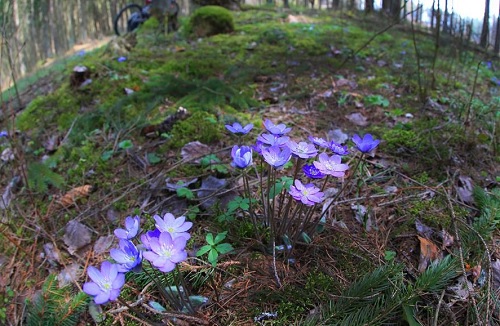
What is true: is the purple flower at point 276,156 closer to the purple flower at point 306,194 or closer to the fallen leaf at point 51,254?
the purple flower at point 306,194

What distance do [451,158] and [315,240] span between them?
1.27m

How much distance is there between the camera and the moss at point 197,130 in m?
2.73

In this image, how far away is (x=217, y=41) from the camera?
6.24 meters

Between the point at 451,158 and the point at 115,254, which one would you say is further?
the point at 451,158

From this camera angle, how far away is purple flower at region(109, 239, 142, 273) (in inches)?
42.6

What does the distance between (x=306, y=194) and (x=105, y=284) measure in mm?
746

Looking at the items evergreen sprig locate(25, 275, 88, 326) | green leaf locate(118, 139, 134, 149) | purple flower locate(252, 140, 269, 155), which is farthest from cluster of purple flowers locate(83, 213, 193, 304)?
green leaf locate(118, 139, 134, 149)

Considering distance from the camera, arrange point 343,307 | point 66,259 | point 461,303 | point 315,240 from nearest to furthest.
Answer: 1. point 343,307
2. point 461,303
3. point 315,240
4. point 66,259

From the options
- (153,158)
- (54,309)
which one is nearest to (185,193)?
(153,158)

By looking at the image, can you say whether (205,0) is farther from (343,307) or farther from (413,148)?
(343,307)

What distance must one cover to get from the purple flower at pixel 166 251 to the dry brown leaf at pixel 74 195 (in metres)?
1.58

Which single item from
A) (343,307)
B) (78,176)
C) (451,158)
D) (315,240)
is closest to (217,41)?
(78,176)

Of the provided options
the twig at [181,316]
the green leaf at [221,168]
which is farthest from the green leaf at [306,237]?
the green leaf at [221,168]

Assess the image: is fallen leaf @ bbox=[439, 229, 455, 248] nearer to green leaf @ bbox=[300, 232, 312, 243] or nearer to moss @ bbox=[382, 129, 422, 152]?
green leaf @ bbox=[300, 232, 312, 243]
